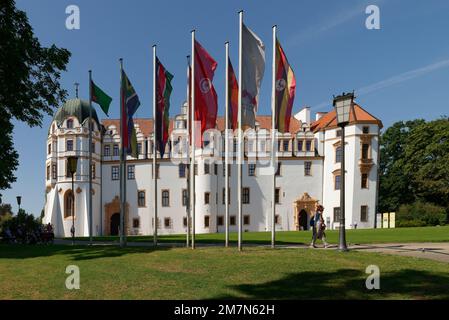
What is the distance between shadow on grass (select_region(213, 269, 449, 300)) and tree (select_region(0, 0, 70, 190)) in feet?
51.8

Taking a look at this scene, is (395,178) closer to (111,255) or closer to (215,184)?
(215,184)

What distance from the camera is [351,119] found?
54125mm

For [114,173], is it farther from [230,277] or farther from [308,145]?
[230,277]

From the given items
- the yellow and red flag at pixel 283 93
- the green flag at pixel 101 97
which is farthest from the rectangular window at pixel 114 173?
the yellow and red flag at pixel 283 93

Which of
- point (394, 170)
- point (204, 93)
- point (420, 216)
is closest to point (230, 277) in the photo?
point (204, 93)

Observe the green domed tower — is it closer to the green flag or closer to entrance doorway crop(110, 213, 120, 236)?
entrance doorway crop(110, 213, 120, 236)

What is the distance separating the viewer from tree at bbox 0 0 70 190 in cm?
1941

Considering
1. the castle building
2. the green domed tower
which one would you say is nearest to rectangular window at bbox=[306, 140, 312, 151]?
the castle building

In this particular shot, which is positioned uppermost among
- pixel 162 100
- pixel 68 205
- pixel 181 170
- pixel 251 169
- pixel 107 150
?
pixel 107 150

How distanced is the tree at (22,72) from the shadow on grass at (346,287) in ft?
51.8

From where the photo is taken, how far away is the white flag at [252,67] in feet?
61.1

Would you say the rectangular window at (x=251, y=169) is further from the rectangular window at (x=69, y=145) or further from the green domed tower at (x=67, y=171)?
the rectangular window at (x=69, y=145)

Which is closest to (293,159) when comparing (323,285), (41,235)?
(41,235)

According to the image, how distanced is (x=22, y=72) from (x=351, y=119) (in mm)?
43839
